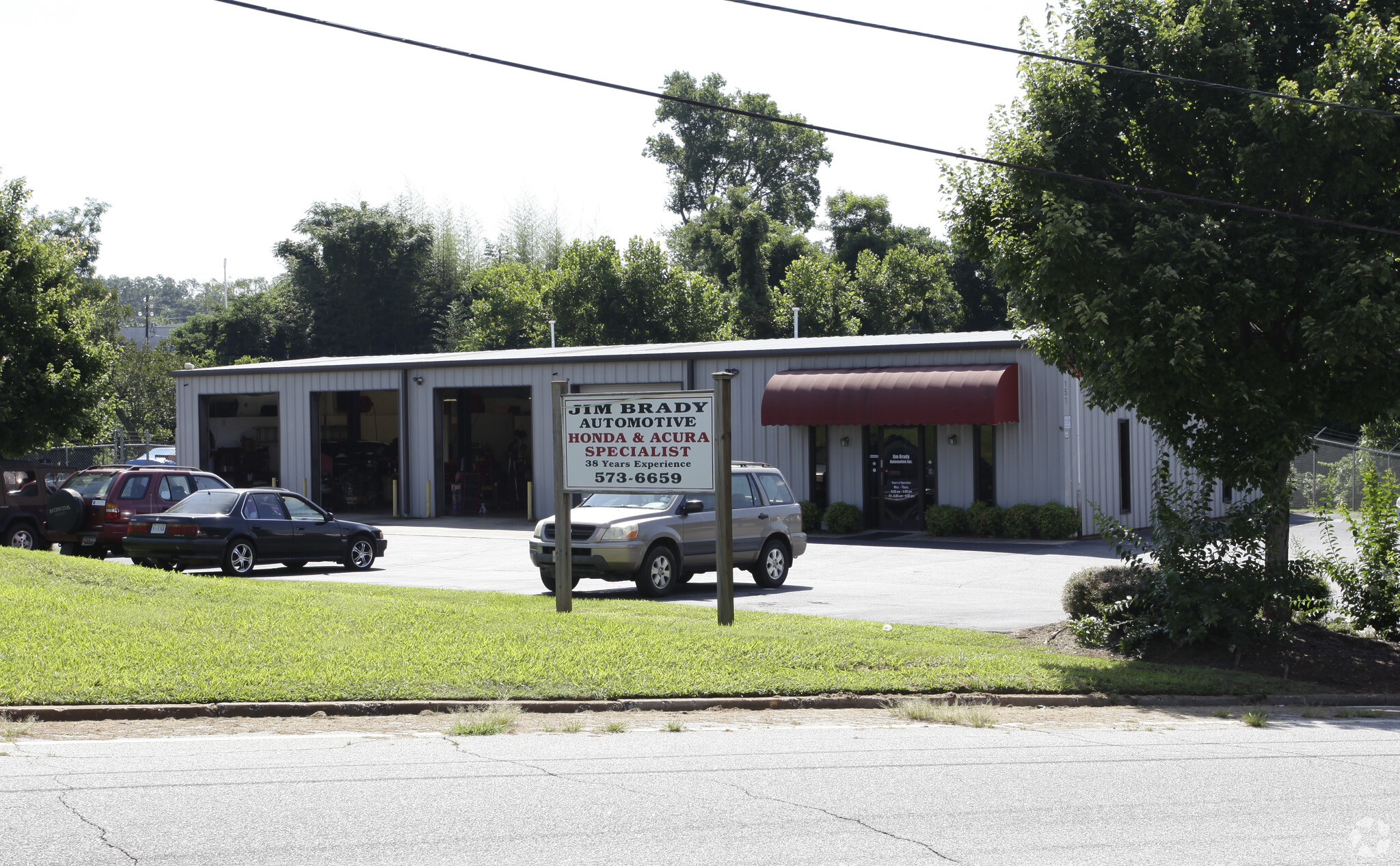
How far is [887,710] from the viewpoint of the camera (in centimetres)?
1027

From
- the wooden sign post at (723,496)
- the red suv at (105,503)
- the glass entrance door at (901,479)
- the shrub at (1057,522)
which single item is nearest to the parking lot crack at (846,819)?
the wooden sign post at (723,496)

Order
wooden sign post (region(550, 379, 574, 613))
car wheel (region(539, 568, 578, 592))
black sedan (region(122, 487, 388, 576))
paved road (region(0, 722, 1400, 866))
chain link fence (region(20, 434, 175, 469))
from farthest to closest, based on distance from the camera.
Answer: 1. chain link fence (region(20, 434, 175, 469))
2. black sedan (region(122, 487, 388, 576))
3. car wheel (region(539, 568, 578, 592))
4. wooden sign post (region(550, 379, 574, 613))
5. paved road (region(0, 722, 1400, 866))

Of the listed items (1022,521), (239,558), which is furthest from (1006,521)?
(239,558)

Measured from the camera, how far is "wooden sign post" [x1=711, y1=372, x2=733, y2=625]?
44.3 feet

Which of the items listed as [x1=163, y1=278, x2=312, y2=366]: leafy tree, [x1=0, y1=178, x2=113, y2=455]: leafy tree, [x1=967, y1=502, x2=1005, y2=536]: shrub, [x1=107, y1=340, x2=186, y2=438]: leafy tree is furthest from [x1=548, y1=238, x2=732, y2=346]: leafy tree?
[x1=0, y1=178, x2=113, y2=455]: leafy tree

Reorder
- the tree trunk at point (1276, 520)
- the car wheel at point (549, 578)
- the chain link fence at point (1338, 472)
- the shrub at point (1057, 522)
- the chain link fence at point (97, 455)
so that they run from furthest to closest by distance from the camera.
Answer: the chain link fence at point (97, 455), the chain link fence at point (1338, 472), the shrub at point (1057, 522), the car wheel at point (549, 578), the tree trunk at point (1276, 520)

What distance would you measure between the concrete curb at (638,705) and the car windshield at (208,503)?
36.4ft

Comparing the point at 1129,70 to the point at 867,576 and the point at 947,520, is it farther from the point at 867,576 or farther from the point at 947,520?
the point at 947,520

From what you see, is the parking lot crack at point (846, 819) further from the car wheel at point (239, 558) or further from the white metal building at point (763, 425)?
the white metal building at point (763, 425)

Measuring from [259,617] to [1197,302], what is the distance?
996 cm

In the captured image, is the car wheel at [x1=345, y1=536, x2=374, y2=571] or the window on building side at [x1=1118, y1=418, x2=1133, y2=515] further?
the window on building side at [x1=1118, y1=418, x2=1133, y2=515]

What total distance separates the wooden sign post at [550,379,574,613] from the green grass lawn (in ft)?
0.89

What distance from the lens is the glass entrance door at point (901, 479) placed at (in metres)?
29.5

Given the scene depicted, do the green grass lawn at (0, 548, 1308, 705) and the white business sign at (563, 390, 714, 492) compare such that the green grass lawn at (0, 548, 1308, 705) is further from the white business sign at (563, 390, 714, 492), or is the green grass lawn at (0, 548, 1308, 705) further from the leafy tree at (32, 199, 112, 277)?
the leafy tree at (32, 199, 112, 277)
